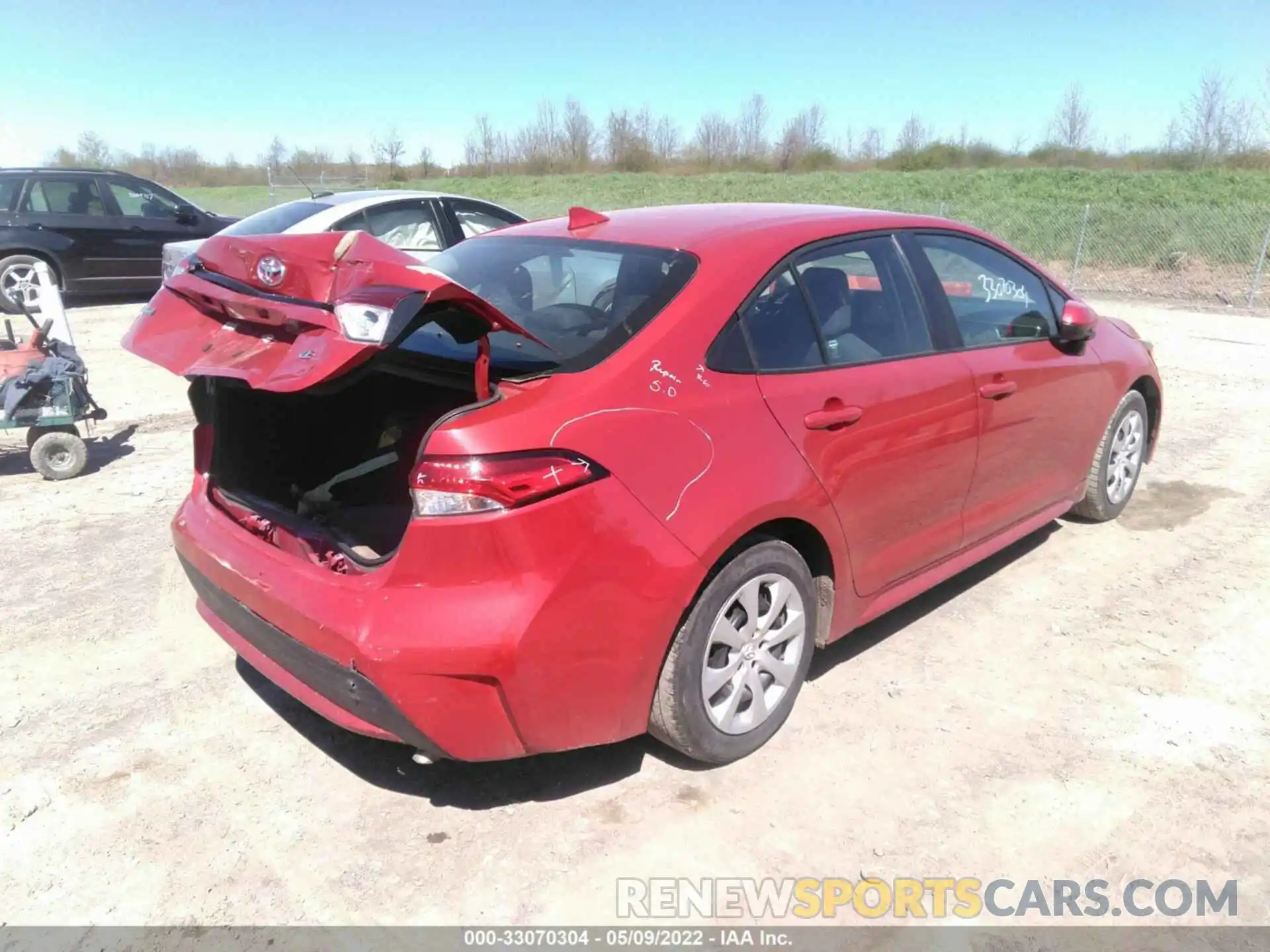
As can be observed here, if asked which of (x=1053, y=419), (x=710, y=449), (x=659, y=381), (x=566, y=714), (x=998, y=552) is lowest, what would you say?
(x=998, y=552)

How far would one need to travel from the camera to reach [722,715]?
9.40ft

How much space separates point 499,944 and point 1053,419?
10.5ft

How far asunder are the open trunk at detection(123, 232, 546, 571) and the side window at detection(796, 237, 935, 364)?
1.23 metres

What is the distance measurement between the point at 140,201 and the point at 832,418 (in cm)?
1273

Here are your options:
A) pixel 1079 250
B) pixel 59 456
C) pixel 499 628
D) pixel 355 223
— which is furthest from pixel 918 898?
pixel 1079 250

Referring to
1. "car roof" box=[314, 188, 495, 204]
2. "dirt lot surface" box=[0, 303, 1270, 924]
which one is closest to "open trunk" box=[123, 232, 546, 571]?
"dirt lot surface" box=[0, 303, 1270, 924]

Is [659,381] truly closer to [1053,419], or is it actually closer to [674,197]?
[1053,419]

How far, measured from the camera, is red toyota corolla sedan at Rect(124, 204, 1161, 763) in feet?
Result: 7.64

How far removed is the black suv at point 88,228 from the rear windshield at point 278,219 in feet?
14.1

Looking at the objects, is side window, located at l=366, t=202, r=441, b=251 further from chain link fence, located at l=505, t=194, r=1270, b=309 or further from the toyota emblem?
chain link fence, located at l=505, t=194, r=1270, b=309

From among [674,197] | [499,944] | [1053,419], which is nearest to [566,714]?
[499,944]

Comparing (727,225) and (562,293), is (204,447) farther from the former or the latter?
(727,225)

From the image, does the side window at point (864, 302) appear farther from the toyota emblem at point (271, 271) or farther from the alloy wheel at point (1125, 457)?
the alloy wheel at point (1125, 457)

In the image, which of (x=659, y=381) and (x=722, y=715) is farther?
(x=722, y=715)
